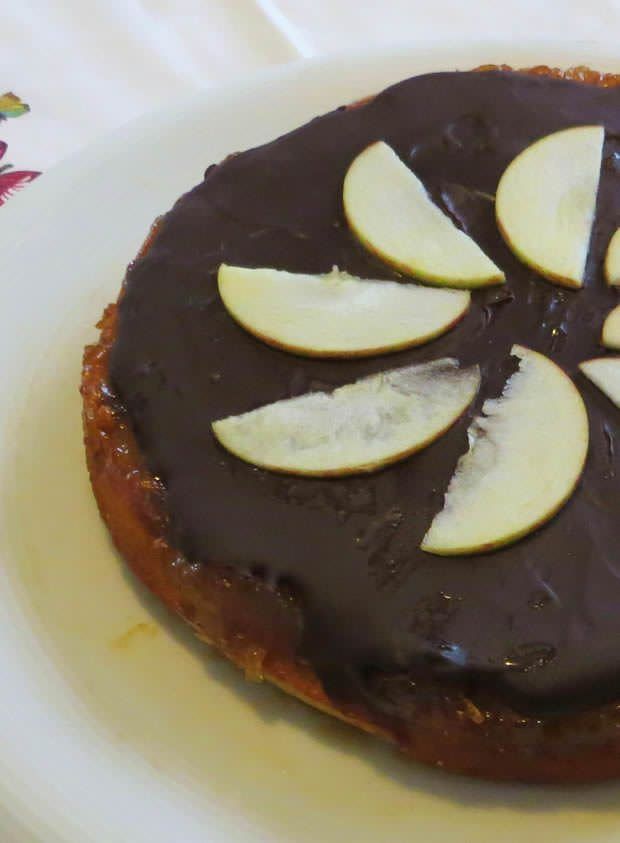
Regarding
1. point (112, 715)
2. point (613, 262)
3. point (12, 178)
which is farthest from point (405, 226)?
point (12, 178)

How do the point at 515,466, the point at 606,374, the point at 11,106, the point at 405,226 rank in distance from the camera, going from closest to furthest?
the point at 515,466
the point at 606,374
the point at 405,226
the point at 11,106

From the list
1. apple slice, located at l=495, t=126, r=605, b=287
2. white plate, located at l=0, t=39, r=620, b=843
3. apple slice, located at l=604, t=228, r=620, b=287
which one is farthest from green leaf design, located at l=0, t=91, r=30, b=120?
apple slice, located at l=604, t=228, r=620, b=287

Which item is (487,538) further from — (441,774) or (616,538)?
(441,774)

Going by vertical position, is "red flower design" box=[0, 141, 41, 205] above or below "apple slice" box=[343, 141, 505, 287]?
above

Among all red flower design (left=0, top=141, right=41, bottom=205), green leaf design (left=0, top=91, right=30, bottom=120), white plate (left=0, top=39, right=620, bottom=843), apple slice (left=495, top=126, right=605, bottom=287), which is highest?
green leaf design (left=0, top=91, right=30, bottom=120)

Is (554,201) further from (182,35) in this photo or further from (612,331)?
(182,35)

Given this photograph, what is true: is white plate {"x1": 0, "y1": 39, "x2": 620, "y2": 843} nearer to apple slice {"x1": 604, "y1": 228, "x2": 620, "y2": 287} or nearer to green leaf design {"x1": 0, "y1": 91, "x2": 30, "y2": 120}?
apple slice {"x1": 604, "y1": 228, "x2": 620, "y2": 287}

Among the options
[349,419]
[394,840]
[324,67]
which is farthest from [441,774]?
[324,67]
